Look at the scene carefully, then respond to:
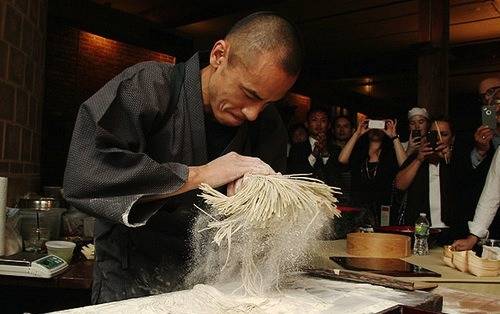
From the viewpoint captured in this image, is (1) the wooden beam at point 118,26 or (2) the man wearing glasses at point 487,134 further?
(1) the wooden beam at point 118,26

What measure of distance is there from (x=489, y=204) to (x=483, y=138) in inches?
25.6

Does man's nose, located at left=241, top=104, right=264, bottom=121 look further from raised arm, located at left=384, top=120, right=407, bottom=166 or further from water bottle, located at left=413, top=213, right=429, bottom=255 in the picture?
raised arm, located at left=384, top=120, right=407, bottom=166

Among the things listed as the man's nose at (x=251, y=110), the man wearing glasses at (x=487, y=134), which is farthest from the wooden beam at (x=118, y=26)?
the man's nose at (x=251, y=110)

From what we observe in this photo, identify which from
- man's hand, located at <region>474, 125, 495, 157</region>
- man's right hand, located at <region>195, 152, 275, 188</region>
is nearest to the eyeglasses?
man's hand, located at <region>474, 125, 495, 157</region>

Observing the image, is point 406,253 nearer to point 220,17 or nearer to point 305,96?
point 220,17

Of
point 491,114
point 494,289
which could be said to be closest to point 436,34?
point 491,114

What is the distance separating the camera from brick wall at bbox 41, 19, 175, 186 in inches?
291

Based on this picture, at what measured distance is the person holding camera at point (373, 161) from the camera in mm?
4070

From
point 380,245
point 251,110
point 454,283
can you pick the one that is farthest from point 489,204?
point 251,110

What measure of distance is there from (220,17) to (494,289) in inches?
242

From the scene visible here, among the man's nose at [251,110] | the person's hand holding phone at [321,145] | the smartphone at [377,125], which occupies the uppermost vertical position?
the smartphone at [377,125]

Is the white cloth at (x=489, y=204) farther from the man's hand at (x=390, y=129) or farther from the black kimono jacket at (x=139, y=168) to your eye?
the black kimono jacket at (x=139, y=168)

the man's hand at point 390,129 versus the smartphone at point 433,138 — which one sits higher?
the man's hand at point 390,129

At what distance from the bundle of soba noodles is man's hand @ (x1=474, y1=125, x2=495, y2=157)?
8.26 feet
